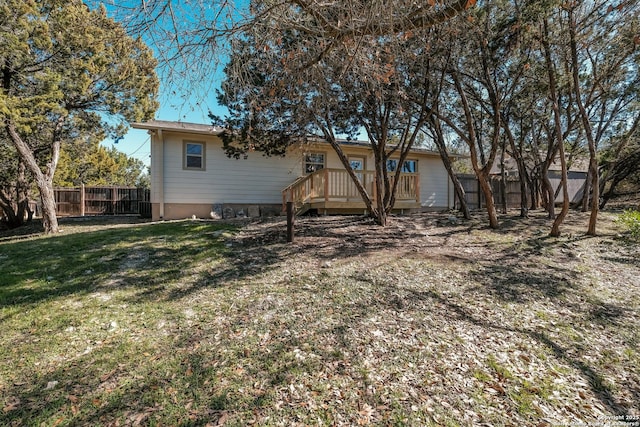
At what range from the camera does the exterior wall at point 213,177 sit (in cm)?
1038

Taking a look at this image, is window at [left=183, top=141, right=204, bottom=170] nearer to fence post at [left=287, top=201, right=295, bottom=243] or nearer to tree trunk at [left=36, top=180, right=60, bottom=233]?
tree trunk at [left=36, top=180, right=60, bottom=233]

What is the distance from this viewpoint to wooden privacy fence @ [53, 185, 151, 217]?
604 inches

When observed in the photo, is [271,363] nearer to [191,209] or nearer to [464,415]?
[464,415]

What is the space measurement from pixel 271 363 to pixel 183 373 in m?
0.70

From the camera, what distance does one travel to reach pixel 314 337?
3088 millimetres

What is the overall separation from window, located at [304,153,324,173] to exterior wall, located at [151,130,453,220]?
20 cm

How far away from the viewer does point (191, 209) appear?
10797 millimetres

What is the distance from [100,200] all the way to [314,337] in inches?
661

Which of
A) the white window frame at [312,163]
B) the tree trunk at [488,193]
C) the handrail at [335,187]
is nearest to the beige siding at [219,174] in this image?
the white window frame at [312,163]

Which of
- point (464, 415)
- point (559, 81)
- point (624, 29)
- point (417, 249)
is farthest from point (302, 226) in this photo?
point (624, 29)

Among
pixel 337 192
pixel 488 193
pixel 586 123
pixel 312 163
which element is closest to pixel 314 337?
pixel 488 193

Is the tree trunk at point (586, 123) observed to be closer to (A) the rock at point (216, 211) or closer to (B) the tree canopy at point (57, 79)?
(B) the tree canopy at point (57, 79)

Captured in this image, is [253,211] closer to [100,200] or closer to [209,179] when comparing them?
[209,179]

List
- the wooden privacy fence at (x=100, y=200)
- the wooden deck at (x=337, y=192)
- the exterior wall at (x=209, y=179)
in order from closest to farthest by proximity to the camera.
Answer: the wooden deck at (x=337, y=192) < the exterior wall at (x=209, y=179) < the wooden privacy fence at (x=100, y=200)
